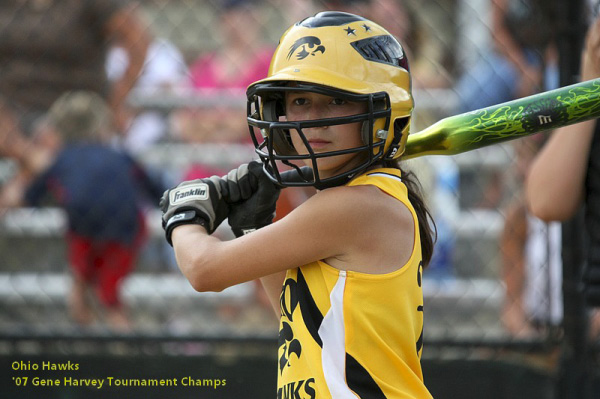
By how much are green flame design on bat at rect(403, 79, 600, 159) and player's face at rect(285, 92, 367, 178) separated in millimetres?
278

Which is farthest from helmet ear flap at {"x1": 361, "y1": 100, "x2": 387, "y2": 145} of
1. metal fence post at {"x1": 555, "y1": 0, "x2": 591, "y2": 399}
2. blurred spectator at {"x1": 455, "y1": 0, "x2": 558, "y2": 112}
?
blurred spectator at {"x1": 455, "y1": 0, "x2": 558, "y2": 112}

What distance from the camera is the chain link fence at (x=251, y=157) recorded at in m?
4.69

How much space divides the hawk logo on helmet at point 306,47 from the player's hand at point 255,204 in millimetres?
375

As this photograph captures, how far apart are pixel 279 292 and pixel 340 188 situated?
47 cm

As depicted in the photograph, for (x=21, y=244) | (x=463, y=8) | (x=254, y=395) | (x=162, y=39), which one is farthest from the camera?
(x=162, y=39)

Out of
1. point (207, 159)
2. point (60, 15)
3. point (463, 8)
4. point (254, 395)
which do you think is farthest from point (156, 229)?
point (463, 8)

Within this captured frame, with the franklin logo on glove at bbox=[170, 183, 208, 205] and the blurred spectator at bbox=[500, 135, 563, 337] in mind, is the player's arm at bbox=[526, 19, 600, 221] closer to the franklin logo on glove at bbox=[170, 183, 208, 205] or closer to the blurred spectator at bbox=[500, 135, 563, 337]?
the franklin logo on glove at bbox=[170, 183, 208, 205]

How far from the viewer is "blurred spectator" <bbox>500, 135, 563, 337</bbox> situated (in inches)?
166

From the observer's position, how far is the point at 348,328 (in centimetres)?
213

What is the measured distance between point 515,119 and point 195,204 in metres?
0.88

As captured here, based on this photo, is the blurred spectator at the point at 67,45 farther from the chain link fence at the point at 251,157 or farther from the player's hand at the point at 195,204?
the player's hand at the point at 195,204

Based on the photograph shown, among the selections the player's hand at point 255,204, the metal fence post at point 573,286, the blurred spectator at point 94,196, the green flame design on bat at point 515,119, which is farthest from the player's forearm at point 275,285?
the blurred spectator at point 94,196

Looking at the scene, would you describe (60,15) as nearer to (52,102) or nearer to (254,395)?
(52,102)

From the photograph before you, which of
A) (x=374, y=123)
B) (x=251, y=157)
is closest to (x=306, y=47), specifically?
(x=374, y=123)
